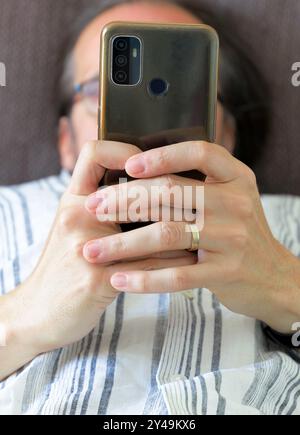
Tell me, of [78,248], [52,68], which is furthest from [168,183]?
[52,68]

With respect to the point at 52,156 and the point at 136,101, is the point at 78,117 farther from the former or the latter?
the point at 136,101

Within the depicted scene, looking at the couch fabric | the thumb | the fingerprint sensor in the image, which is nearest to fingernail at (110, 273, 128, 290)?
the thumb

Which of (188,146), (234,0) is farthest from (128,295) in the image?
(234,0)

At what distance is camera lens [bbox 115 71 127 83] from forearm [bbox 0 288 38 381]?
313 millimetres

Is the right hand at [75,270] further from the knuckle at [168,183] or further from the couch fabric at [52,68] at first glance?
the couch fabric at [52,68]

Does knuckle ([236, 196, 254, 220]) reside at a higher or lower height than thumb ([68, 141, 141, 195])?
lower

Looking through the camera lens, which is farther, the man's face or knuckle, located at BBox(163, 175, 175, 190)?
the man's face

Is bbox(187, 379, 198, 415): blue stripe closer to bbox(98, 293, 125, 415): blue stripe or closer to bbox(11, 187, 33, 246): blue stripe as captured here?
bbox(98, 293, 125, 415): blue stripe

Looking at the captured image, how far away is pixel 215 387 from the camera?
722 mm

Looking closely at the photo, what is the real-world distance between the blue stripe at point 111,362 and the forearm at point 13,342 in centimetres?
10

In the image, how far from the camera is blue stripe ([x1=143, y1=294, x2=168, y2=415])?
729mm

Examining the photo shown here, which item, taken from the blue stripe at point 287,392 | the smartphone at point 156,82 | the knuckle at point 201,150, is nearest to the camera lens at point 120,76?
the smartphone at point 156,82

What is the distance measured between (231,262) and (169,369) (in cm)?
18

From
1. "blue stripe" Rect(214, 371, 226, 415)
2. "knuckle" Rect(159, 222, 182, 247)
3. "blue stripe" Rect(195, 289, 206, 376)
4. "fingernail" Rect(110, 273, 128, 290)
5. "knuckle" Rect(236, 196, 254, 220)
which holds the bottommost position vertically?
"blue stripe" Rect(214, 371, 226, 415)
